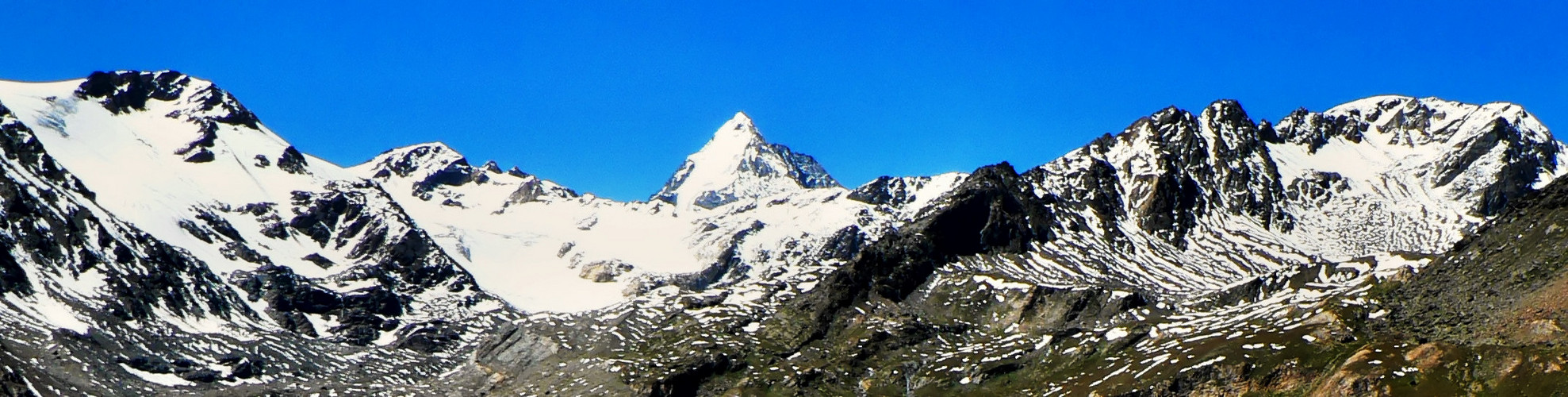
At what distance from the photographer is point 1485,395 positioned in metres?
199

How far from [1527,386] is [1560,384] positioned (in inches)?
186

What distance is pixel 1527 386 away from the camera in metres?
196

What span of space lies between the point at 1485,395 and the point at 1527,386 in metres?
5.52

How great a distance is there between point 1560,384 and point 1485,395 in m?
10.1

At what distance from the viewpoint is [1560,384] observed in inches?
7539
